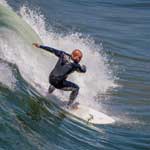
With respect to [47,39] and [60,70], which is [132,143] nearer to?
[60,70]

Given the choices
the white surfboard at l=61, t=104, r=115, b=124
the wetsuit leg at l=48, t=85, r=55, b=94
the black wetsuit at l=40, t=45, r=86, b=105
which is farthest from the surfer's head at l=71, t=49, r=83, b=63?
the white surfboard at l=61, t=104, r=115, b=124

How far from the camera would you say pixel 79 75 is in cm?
1895

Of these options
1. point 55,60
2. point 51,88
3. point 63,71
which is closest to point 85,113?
point 51,88

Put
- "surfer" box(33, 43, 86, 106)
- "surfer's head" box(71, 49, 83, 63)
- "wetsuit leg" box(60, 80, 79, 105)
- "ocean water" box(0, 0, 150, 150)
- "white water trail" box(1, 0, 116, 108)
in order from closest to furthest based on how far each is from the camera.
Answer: "ocean water" box(0, 0, 150, 150) < "surfer's head" box(71, 49, 83, 63) < "surfer" box(33, 43, 86, 106) < "wetsuit leg" box(60, 80, 79, 105) < "white water trail" box(1, 0, 116, 108)

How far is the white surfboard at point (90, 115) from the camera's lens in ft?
48.3

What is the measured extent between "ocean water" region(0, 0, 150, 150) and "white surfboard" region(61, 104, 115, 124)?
212mm

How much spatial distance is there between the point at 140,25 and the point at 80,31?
392 centimetres

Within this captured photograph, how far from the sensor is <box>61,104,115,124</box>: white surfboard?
48.3 ft

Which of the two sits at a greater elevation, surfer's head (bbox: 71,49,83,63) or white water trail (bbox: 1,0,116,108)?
white water trail (bbox: 1,0,116,108)

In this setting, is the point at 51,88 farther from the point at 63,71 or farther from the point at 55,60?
the point at 55,60

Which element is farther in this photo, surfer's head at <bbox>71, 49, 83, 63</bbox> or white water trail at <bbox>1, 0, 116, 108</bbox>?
white water trail at <bbox>1, 0, 116, 108</bbox>

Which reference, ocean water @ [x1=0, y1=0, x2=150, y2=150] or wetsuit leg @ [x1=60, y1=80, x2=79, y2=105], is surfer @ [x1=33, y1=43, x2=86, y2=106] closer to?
wetsuit leg @ [x1=60, y1=80, x2=79, y2=105]

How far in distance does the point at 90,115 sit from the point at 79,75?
421cm

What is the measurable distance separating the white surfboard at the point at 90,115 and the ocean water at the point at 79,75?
212 mm
